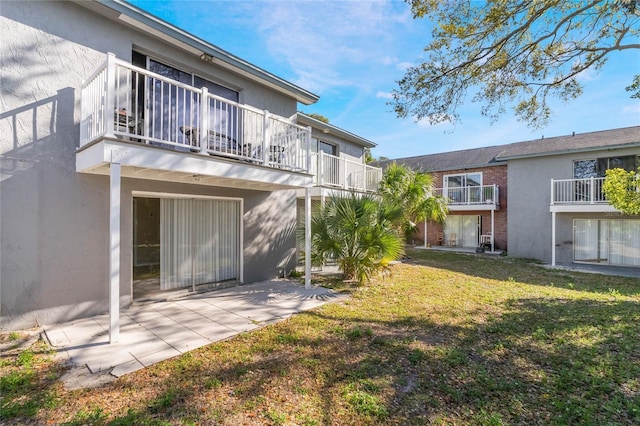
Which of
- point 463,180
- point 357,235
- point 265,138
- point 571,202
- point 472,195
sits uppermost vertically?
point 463,180

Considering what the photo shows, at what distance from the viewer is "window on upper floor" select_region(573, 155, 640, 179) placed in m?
14.2

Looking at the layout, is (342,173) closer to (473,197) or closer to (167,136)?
(167,136)

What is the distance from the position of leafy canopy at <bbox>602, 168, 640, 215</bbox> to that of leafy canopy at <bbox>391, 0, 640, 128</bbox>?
8.04 feet

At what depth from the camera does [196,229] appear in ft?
26.1

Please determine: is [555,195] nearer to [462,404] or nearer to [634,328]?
[634,328]

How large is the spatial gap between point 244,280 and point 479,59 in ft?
29.9

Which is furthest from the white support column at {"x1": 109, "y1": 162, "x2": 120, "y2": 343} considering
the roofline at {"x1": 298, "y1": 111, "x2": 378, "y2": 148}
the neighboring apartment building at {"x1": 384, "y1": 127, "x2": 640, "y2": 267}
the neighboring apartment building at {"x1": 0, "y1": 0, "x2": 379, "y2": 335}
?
the neighboring apartment building at {"x1": 384, "y1": 127, "x2": 640, "y2": 267}

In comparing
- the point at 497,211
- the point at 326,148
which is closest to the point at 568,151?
the point at 497,211

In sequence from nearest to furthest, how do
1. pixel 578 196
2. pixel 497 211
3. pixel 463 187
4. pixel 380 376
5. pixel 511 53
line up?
pixel 380 376, pixel 511 53, pixel 578 196, pixel 497 211, pixel 463 187

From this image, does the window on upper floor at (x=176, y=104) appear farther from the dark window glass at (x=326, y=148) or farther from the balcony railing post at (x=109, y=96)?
the dark window glass at (x=326, y=148)

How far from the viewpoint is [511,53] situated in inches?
325

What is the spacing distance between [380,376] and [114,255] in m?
4.42

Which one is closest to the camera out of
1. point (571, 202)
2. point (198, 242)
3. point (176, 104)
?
point (176, 104)

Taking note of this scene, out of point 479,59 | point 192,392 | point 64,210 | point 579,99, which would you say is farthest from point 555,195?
point 64,210
